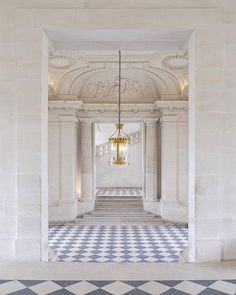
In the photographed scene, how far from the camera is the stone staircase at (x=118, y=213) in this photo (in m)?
14.0

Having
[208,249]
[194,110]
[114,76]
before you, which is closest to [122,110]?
[114,76]

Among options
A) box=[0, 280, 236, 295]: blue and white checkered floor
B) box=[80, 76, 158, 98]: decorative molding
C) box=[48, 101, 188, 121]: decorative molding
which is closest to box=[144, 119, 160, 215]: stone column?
box=[48, 101, 188, 121]: decorative molding

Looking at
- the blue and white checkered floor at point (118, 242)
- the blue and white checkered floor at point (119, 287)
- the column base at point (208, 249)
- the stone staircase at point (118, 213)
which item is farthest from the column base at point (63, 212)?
the blue and white checkered floor at point (119, 287)

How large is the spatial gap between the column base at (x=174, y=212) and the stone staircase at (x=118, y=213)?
413mm

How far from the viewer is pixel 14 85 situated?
15.6 feet

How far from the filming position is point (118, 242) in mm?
10812

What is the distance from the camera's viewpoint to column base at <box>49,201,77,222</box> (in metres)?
14.1

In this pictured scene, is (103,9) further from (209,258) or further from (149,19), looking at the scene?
(209,258)

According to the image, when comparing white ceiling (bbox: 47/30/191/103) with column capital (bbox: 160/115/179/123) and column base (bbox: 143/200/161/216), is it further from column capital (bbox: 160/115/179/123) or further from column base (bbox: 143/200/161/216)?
column base (bbox: 143/200/161/216)

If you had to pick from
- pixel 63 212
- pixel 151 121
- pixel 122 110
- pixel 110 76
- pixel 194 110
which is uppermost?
pixel 110 76

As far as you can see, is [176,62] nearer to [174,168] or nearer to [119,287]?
[174,168]

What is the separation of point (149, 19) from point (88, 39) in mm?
1041

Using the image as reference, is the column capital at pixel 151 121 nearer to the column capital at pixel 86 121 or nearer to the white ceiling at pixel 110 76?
the white ceiling at pixel 110 76

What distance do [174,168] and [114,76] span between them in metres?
4.95
